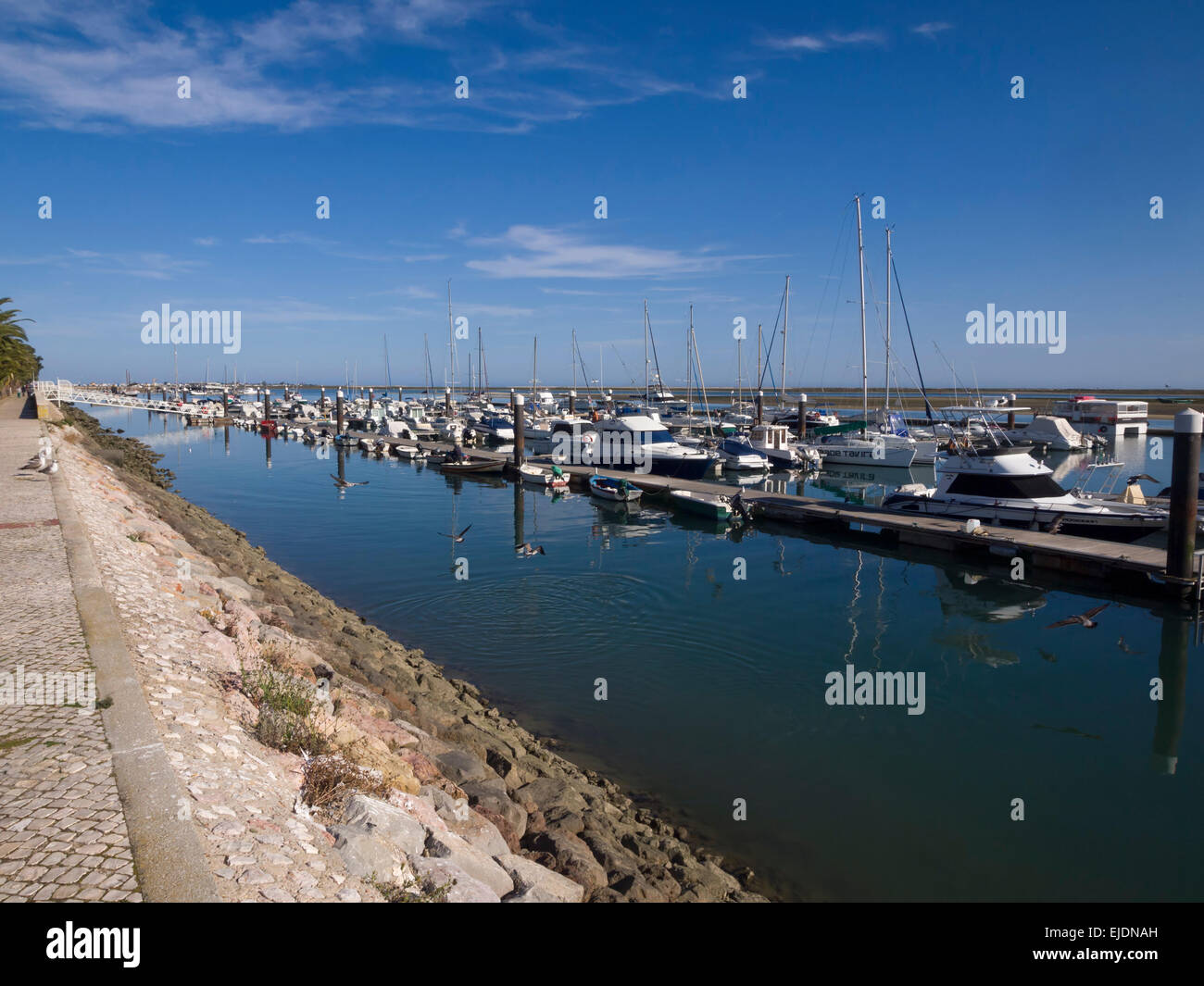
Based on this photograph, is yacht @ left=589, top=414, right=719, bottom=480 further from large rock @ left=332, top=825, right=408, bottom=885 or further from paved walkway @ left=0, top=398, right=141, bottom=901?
large rock @ left=332, top=825, right=408, bottom=885

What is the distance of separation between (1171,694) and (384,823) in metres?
16.5

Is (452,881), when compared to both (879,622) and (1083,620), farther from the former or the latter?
(1083,620)

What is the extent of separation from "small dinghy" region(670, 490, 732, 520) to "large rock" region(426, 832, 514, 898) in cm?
2703

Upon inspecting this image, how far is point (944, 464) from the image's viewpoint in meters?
30.4

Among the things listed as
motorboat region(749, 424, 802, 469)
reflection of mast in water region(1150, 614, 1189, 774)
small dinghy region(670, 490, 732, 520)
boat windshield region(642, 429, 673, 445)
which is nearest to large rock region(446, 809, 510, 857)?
reflection of mast in water region(1150, 614, 1189, 774)

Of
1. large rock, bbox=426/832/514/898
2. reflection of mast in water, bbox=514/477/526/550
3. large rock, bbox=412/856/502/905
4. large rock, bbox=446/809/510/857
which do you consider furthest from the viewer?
reflection of mast in water, bbox=514/477/526/550

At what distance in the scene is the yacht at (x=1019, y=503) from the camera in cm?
2595

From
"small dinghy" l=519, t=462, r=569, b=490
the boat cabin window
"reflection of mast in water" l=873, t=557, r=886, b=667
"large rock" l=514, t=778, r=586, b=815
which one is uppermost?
the boat cabin window

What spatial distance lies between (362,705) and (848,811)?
701 centimetres

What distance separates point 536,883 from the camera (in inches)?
284

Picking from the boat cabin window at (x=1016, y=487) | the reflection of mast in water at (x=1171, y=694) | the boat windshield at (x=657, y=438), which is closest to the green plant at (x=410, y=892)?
the reflection of mast in water at (x=1171, y=694)

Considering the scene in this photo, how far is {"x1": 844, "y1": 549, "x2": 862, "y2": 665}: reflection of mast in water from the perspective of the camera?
18.0 metres

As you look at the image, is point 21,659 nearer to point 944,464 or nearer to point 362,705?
point 362,705

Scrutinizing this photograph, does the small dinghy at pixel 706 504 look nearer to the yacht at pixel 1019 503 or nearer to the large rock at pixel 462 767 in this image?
the yacht at pixel 1019 503
